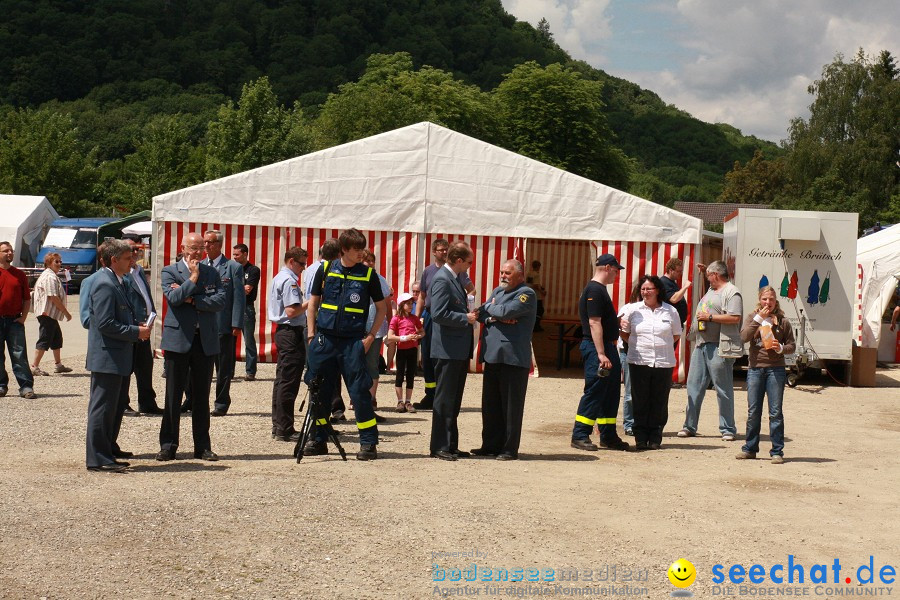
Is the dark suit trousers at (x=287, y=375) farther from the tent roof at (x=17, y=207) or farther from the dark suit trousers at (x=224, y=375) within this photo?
the tent roof at (x=17, y=207)

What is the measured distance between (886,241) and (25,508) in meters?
17.2

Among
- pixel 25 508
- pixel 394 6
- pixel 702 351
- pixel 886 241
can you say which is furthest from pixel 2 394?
pixel 394 6

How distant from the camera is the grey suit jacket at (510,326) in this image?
27.3ft

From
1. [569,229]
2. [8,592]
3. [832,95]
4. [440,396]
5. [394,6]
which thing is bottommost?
[8,592]

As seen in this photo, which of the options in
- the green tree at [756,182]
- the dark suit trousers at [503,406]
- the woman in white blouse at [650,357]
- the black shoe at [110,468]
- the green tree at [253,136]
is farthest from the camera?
the green tree at [756,182]

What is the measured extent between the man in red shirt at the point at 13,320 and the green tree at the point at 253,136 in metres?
38.8

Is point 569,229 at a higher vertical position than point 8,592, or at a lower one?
higher

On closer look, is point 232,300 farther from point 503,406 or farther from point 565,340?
point 565,340

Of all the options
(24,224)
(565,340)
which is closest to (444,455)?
(565,340)

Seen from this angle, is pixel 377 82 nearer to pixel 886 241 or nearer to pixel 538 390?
pixel 886 241

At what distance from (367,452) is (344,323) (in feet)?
3.45

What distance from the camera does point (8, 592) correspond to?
480cm

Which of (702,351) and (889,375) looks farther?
(889,375)

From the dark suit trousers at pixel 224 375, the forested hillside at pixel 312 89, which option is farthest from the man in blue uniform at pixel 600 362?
the forested hillside at pixel 312 89
